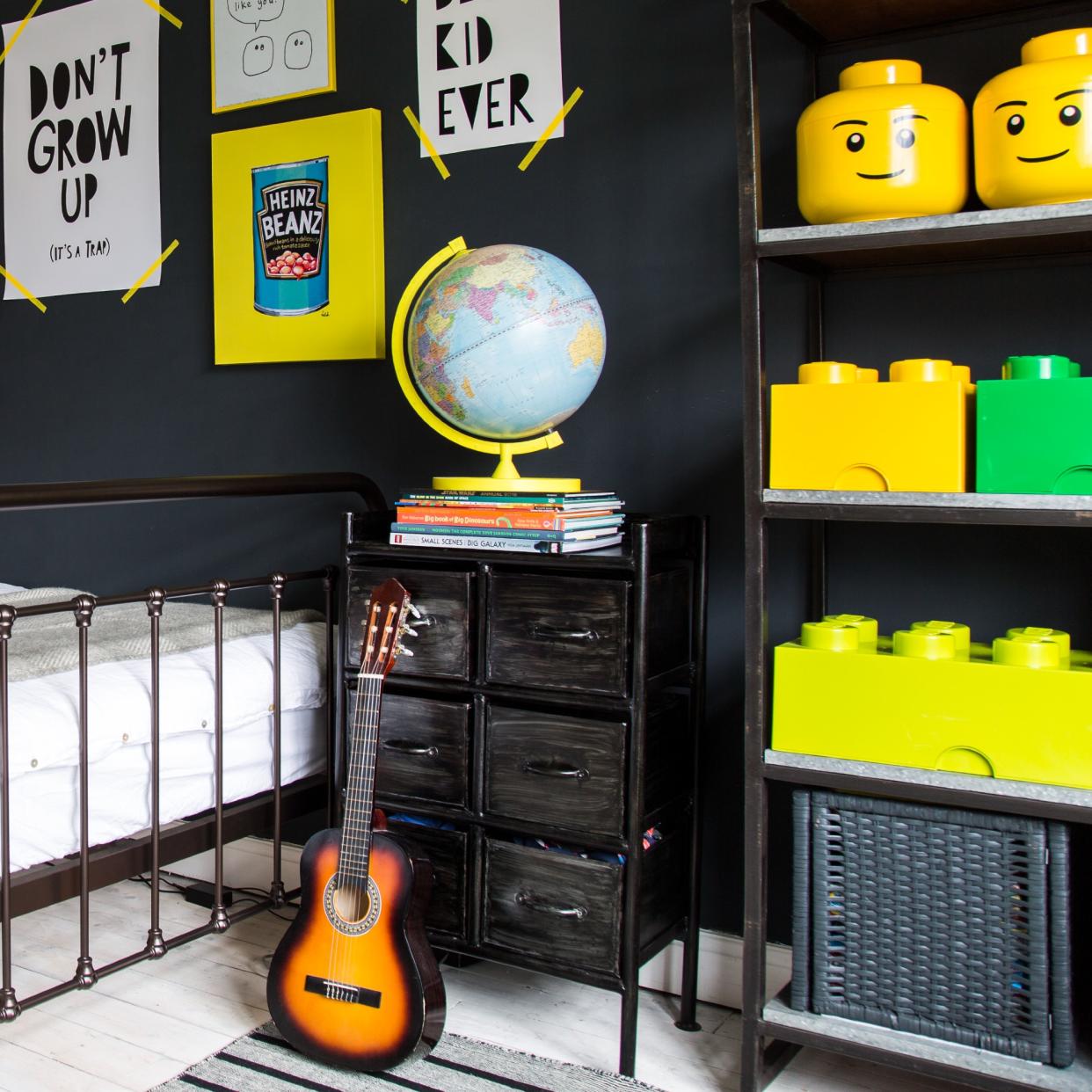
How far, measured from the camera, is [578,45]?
7.34 ft

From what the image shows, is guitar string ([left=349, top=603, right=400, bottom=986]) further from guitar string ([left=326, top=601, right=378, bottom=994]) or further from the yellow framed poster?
the yellow framed poster

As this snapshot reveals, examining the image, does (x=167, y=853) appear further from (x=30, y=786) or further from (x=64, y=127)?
(x=64, y=127)

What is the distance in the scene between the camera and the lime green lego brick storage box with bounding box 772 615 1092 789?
1.54m

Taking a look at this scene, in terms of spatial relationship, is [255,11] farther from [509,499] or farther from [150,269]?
[509,499]

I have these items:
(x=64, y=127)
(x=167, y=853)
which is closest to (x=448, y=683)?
(x=167, y=853)

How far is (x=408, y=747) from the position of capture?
2.01m

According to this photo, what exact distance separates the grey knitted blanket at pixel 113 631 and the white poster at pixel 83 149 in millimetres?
814

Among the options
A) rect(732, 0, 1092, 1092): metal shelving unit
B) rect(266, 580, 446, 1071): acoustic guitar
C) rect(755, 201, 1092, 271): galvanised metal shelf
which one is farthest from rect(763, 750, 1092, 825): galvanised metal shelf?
rect(755, 201, 1092, 271): galvanised metal shelf

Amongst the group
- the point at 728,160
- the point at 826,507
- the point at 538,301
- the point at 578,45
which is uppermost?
the point at 578,45

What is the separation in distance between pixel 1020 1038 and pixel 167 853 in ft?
4.39

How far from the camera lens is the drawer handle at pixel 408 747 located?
6.52ft

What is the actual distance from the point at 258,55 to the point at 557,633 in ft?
5.10

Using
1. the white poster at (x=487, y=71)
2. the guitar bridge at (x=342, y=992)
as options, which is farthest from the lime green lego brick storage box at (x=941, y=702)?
the white poster at (x=487, y=71)

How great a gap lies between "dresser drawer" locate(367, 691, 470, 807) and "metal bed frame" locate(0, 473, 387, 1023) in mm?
200
